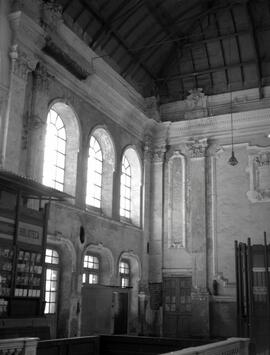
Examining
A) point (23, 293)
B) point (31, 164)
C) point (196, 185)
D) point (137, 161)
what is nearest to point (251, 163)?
point (196, 185)

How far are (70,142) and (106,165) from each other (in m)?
2.16

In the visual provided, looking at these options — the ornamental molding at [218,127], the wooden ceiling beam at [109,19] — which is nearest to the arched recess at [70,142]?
the wooden ceiling beam at [109,19]

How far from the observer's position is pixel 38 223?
11.2 m

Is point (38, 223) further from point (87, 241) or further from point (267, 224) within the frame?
point (267, 224)

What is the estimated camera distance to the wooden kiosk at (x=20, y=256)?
9.91 meters

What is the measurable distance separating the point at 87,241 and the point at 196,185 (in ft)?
18.0

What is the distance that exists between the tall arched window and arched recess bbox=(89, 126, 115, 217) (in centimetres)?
150

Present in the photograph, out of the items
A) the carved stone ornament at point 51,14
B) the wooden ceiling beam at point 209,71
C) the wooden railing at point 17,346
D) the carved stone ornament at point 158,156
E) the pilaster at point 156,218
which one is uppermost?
the wooden ceiling beam at point 209,71

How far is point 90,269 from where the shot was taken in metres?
15.5

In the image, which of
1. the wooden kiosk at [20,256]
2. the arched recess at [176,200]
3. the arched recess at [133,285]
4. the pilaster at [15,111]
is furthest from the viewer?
the arched recess at [176,200]

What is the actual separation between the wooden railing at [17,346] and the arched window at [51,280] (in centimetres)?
657

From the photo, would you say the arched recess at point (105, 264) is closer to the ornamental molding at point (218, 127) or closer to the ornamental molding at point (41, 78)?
the ornamental molding at point (41, 78)

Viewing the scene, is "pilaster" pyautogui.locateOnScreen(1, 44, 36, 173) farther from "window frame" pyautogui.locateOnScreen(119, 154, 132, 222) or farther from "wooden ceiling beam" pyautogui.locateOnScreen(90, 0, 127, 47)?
"window frame" pyautogui.locateOnScreen(119, 154, 132, 222)

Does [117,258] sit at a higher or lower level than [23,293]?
higher
